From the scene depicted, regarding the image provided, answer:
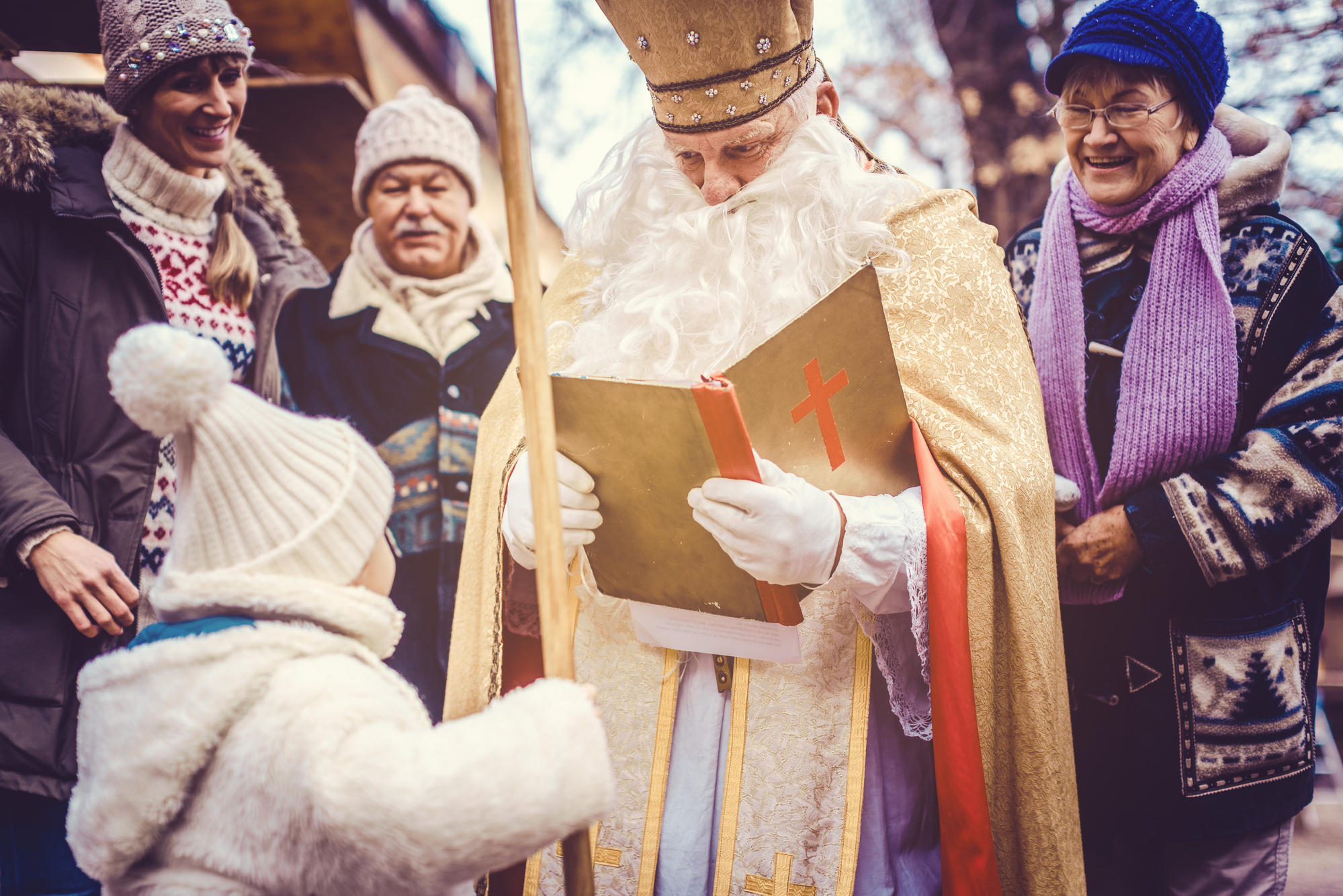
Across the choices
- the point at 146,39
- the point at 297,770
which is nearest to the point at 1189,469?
the point at 297,770

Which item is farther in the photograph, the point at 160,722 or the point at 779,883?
the point at 779,883

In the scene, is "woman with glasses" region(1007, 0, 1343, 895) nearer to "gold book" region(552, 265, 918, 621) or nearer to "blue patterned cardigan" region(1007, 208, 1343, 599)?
"blue patterned cardigan" region(1007, 208, 1343, 599)

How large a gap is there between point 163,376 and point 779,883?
148cm

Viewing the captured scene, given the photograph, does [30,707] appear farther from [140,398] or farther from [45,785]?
[140,398]

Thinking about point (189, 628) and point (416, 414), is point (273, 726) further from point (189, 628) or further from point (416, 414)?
point (416, 414)

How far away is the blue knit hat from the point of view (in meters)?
1.98

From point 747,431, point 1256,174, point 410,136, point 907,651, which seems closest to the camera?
point 747,431

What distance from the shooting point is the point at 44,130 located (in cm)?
207

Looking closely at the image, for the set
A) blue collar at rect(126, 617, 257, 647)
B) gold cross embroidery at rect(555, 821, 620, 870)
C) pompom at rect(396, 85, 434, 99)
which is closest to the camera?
blue collar at rect(126, 617, 257, 647)

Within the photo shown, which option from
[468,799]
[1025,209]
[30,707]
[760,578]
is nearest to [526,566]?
[760,578]

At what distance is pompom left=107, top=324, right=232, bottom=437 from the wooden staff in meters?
0.41

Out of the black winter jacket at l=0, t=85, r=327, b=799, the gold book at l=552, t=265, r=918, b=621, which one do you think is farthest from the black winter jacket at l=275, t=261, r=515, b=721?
the gold book at l=552, t=265, r=918, b=621

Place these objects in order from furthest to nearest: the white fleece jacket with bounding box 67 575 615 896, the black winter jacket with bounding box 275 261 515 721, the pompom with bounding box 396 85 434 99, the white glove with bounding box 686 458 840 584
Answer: the pompom with bounding box 396 85 434 99 → the black winter jacket with bounding box 275 261 515 721 → the white glove with bounding box 686 458 840 584 → the white fleece jacket with bounding box 67 575 615 896

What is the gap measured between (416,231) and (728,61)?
1753 millimetres
